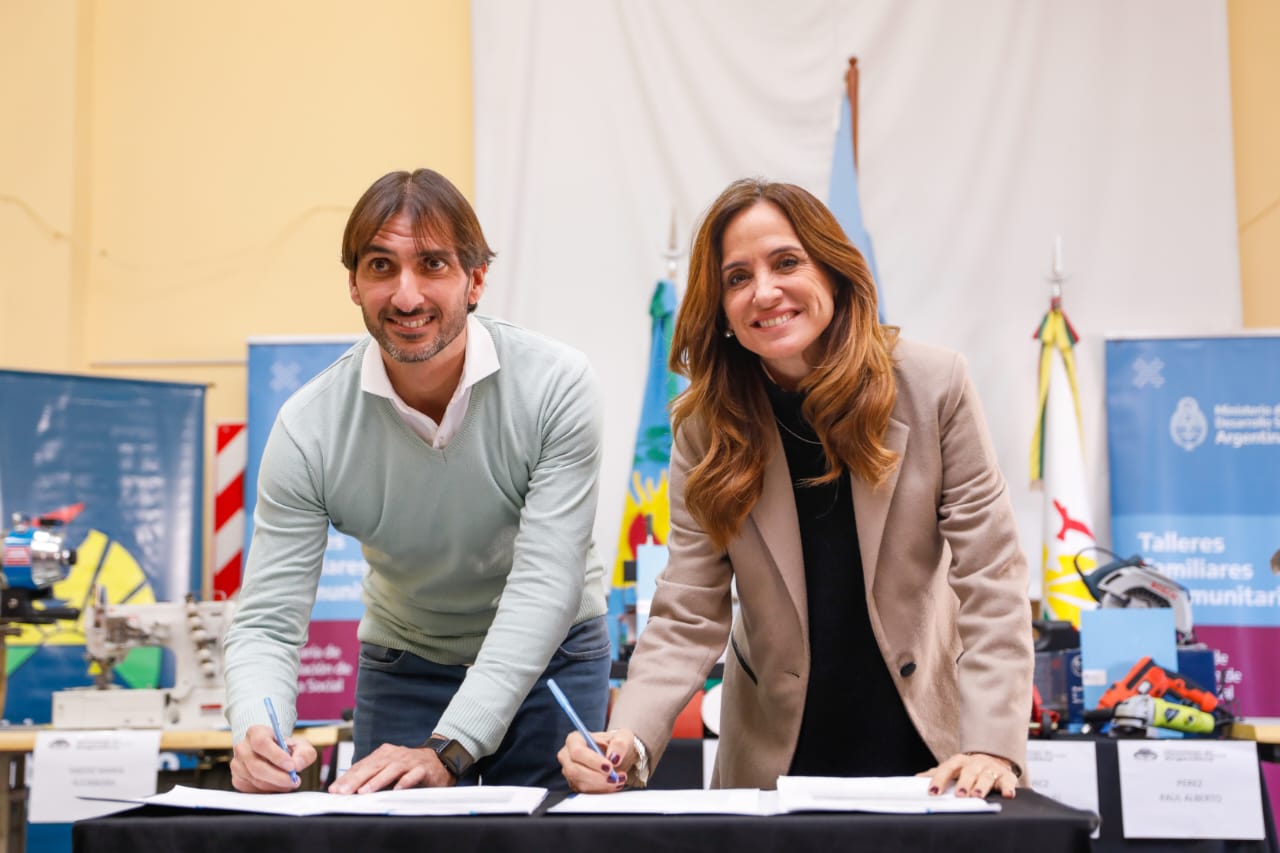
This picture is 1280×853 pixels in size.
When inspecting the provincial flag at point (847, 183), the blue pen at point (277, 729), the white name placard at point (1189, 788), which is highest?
the provincial flag at point (847, 183)

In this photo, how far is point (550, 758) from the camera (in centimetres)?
189

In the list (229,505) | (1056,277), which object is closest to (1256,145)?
(1056,277)

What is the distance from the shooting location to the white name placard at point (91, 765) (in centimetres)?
302

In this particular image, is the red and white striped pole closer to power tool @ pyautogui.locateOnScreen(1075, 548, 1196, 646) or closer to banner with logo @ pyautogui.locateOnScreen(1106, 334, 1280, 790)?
power tool @ pyautogui.locateOnScreen(1075, 548, 1196, 646)

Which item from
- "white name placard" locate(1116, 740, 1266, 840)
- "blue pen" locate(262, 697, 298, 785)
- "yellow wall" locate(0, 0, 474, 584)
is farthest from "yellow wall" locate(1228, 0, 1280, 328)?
"blue pen" locate(262, 697, 298, 785)

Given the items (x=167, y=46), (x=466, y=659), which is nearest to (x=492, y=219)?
(x=167, y=46)

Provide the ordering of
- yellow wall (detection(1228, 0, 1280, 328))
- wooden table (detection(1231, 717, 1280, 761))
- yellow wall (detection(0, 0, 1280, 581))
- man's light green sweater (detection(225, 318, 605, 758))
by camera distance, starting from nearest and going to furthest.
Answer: man's light green sweater (detection(225, 318, 605, 758)), wooden table (detection(1231, 717, 1280, 761)), yellow wall (detection(1228, 0, 1280, 328)), yellow wall (detection(0, 0, 1280, 581))

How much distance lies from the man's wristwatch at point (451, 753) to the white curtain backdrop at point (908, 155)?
3.13 m

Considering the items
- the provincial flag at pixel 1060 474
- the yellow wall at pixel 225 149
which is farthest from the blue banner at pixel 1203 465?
the yellow wall at pixel 225 149

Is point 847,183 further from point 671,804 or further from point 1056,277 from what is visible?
point 671,804

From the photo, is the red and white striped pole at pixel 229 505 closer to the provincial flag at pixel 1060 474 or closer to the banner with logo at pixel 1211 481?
the provincial flag at pixel 1060 474

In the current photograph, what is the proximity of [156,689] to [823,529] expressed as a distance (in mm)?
2237

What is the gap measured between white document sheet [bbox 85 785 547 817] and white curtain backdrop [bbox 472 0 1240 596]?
3.36 metres

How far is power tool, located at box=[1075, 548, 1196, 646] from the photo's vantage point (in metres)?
3.36
